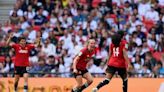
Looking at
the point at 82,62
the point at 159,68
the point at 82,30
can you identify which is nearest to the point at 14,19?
the point at 82,30

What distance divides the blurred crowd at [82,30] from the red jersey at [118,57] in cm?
376

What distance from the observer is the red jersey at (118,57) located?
21688 millimetres

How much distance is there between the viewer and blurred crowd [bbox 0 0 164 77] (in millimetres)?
26812

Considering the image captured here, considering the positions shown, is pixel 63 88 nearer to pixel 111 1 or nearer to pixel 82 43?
pixel 82 43

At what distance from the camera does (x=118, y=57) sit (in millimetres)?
21781

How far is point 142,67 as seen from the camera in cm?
2638

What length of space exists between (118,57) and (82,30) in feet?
22.7

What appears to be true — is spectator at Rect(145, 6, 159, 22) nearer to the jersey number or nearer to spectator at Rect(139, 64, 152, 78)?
spectator at Rect(139, 64, 152, 78)

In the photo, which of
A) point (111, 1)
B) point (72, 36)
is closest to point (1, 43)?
point (72, 36)

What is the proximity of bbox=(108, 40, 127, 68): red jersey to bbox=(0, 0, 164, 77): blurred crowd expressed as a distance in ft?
12.3

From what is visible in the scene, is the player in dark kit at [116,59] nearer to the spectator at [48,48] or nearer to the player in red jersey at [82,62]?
the player in red jersey at [82,62]

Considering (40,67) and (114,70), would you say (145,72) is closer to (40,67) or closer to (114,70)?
(40,67)

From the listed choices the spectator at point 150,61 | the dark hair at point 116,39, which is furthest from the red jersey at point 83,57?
the spectator at point 150,61

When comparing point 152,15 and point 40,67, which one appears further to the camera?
point 152,15
